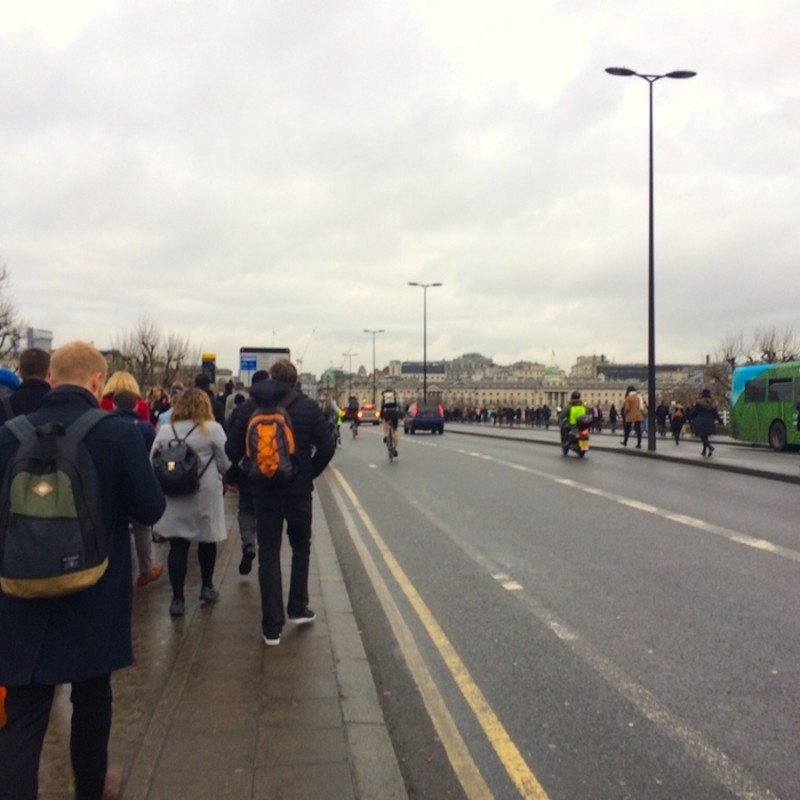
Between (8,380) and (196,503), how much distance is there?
1.57m

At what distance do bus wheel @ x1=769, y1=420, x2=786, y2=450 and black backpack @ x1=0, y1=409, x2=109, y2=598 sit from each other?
2794 centimetres

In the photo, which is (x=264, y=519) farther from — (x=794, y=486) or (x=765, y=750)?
(x=794, y=486)

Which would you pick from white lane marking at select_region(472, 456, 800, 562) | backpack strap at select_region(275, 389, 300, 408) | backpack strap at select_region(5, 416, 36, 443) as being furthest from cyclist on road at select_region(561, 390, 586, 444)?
backpack strap at select_region(5, 416, 36, 443)

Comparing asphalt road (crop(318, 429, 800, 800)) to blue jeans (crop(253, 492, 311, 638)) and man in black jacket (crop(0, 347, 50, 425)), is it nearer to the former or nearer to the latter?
blue jeans (crop(253, 492, 311, 638))

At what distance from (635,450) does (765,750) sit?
2092 cm

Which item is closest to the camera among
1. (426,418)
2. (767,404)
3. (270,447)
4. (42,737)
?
(42,737)

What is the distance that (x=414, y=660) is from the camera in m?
5.60

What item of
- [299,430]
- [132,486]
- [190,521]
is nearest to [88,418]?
[132,486]

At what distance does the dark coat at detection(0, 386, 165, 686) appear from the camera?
299 centimetres

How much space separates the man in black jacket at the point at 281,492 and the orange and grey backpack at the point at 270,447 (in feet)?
0.27

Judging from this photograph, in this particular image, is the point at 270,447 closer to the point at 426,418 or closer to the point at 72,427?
the point at 72,427

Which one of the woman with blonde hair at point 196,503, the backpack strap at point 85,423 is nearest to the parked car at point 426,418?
the woman with blonde hair at point 196,503

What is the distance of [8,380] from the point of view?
240 inches

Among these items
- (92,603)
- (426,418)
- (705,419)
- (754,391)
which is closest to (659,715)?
(92,603)
